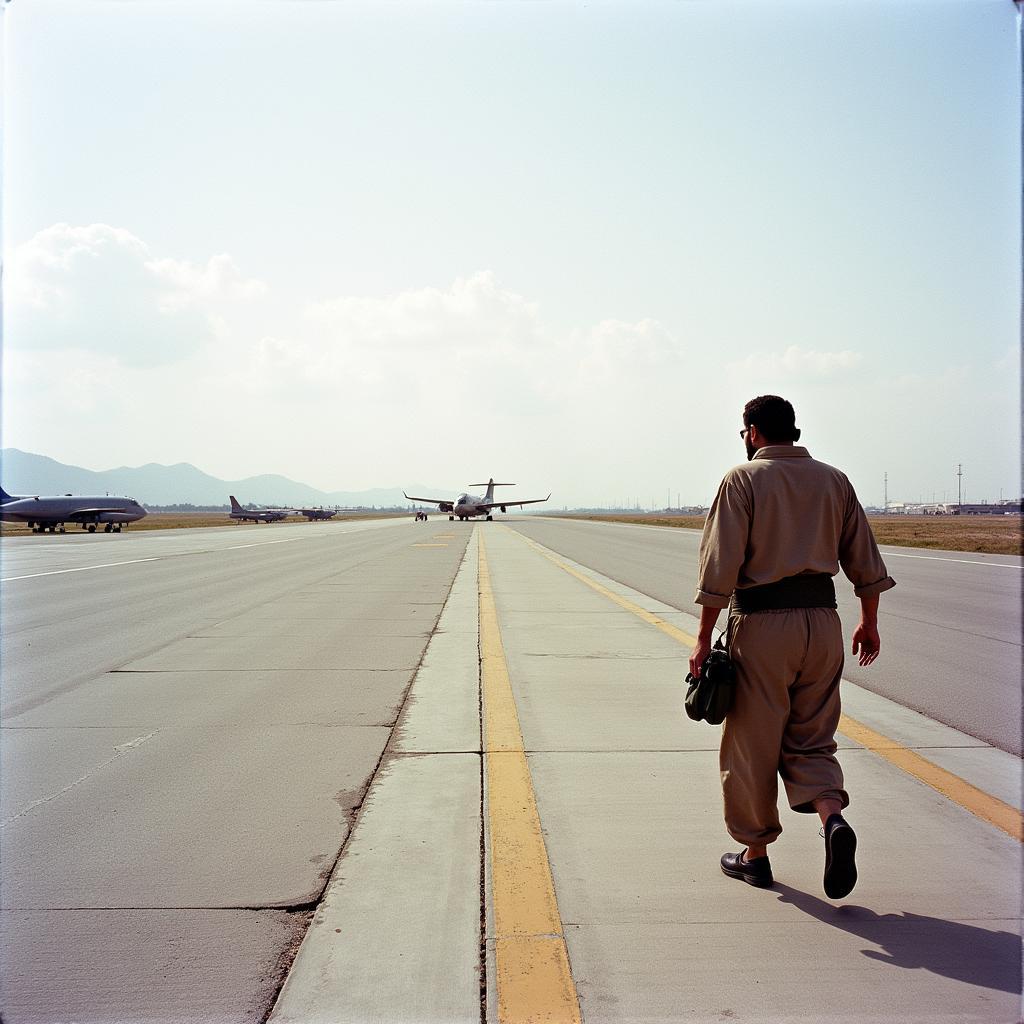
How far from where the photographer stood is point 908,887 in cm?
354

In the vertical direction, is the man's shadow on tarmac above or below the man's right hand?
below

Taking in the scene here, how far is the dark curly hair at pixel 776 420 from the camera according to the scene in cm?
370

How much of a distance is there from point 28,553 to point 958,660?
94.0 ft

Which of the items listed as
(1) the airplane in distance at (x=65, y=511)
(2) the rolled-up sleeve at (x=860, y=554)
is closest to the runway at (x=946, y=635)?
(2) the rolled-up sleeve at (x=860, y=554)

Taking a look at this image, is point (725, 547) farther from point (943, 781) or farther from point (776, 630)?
point (943, 781)

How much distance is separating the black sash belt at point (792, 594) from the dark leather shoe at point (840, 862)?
865 millimetres

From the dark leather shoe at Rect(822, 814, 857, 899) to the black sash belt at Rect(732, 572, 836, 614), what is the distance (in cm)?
86

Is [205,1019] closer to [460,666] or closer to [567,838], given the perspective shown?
[567,838]

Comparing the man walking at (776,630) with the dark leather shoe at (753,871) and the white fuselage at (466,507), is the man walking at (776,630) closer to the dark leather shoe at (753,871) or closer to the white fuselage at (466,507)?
the dark leather shoe at (753,871)

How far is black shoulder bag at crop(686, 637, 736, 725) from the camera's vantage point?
3500 mm

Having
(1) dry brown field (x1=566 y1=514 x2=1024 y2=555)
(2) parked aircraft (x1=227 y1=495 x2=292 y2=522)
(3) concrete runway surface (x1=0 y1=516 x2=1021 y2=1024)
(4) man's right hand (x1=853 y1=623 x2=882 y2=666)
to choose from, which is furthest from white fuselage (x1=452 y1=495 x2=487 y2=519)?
(4) man's right hand (x1=853 y1=623 x2=882 y2=666)

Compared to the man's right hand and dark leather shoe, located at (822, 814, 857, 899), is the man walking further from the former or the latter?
the man's right hand

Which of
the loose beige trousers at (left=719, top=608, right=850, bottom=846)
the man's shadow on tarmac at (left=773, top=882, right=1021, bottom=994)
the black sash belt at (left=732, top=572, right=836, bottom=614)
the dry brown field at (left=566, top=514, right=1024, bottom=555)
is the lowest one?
the man's shadow on tarmac at (left=773, top=882, right=1021, bottom=994)

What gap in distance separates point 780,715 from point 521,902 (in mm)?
1301
